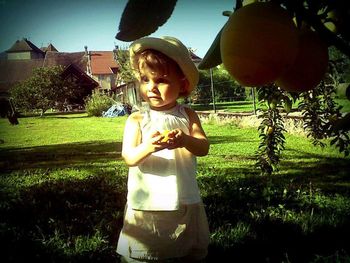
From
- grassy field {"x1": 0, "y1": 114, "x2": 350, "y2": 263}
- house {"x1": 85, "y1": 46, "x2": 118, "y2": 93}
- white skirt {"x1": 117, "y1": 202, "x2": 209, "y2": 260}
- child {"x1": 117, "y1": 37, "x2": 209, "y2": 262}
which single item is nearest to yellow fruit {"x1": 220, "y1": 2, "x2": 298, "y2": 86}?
child {"x1": 117, "y1": 37, "x2": 209, "y2": 262}

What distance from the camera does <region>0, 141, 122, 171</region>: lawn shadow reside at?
7.04m

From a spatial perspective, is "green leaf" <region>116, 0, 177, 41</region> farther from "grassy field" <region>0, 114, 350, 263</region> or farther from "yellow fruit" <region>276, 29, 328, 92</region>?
"grassy field" <region>0, 114, 350, 263</region>

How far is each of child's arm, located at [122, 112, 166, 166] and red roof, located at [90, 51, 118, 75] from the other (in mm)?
30868

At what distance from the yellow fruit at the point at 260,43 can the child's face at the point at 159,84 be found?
1.33 metres

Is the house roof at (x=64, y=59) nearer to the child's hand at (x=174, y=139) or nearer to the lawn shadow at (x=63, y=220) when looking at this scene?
the lawn shadow at (x=63, y=220)

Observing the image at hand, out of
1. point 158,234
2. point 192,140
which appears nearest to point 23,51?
point 158,234

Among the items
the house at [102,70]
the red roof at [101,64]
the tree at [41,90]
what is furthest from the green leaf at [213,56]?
the red roof at [101,64]

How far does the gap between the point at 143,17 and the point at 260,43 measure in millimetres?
144

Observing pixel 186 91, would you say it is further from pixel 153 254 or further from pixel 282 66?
pixel 282 66

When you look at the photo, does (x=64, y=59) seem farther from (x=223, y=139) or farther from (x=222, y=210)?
(x=222, y=210)

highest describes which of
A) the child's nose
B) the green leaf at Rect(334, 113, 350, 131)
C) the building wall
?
the building wall

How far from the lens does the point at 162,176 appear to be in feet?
6.27

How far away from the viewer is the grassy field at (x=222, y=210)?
2.68 meters

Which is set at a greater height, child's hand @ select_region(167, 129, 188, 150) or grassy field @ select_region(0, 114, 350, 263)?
child's hand @ select_region(167, 129, 188, 150)
